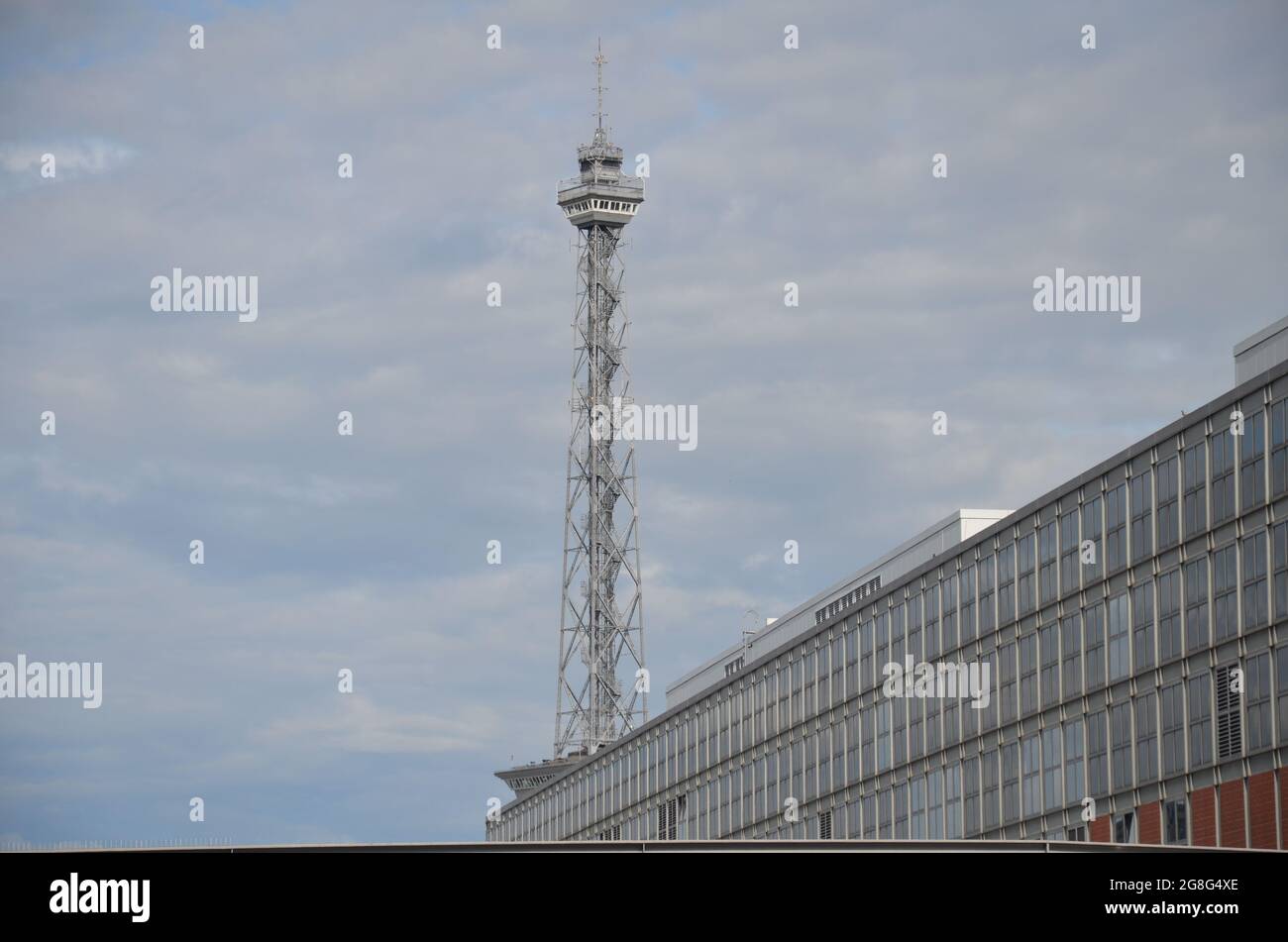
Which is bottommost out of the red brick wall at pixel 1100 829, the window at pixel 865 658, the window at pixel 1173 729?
the red brick wall at pixel 1100 829

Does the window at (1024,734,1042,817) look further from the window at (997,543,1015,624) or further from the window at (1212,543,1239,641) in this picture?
the window at (1212,543,1239,641)

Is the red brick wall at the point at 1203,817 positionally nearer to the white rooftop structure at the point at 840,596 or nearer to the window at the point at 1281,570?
the window at the point at 1281,570

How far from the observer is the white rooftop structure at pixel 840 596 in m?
100

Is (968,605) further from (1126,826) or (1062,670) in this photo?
(1126,826)

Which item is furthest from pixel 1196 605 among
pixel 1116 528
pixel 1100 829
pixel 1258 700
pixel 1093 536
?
pixel 1100 829

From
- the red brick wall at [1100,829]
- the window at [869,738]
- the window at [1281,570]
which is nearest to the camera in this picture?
the window at [1281,570]

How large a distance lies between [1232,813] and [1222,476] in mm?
11162

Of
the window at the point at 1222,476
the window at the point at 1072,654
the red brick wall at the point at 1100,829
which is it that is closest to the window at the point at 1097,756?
the red brick wall at the point at 1100,829

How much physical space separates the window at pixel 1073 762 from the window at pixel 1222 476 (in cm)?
1315

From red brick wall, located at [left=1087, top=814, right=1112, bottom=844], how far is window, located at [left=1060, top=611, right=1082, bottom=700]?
5027mm

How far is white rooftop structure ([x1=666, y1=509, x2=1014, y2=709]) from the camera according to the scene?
100 metres
